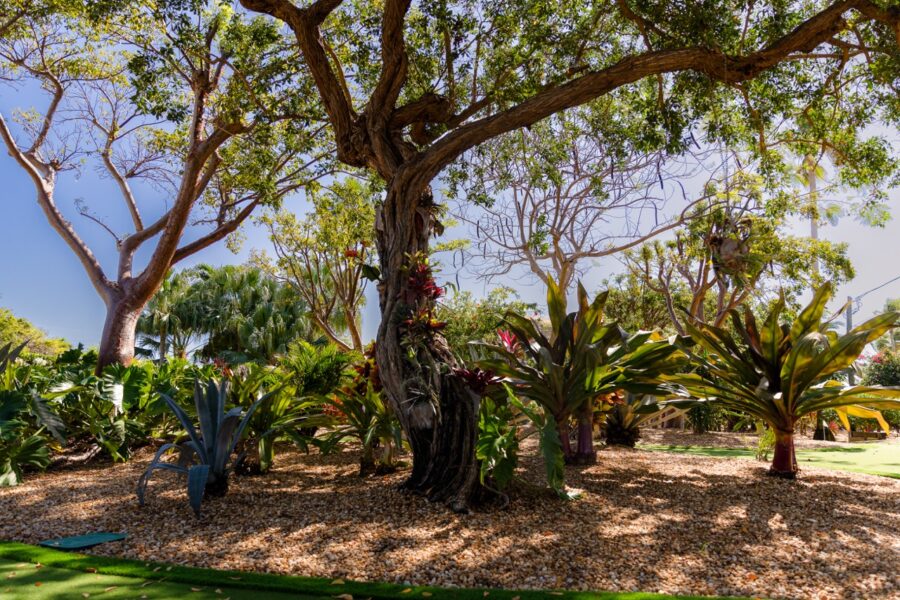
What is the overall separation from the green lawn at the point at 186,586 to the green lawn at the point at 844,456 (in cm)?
472

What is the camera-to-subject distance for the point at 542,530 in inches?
143

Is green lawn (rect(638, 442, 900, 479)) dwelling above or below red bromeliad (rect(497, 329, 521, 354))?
below

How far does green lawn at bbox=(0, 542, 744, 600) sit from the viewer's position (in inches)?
105

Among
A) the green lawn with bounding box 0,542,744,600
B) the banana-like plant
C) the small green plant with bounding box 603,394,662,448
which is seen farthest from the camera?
the small green plant with bounding box 603,394,662,448

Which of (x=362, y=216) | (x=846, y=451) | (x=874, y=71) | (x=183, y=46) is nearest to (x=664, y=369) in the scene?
(x=874, y=71)

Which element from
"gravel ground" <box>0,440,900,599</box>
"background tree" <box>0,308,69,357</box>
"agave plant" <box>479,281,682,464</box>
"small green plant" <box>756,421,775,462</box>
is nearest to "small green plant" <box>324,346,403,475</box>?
"gravel ground" <box>0,440,900,599</box>

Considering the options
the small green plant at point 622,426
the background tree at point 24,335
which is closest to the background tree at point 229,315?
the background tree at point 24,335

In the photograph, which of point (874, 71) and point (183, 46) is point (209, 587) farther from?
point (874, 71)

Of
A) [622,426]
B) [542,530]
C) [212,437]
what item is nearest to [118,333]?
[212,437]

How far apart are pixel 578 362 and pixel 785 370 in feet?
5.76

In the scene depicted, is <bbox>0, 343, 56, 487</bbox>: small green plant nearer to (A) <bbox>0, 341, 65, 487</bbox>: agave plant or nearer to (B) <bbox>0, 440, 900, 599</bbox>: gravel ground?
(A) <bbox>0, 341, 65, 487</bbox>: agave plant

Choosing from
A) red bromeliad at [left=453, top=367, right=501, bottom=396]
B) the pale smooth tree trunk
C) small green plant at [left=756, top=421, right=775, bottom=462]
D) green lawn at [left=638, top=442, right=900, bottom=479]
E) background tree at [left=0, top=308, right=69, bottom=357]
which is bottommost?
green lawn at [left=638, top=442, right=900, bottom=479]

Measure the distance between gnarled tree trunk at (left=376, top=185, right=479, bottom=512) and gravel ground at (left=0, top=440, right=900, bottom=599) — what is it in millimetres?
239

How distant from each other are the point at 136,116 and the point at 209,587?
1209 centimetres
